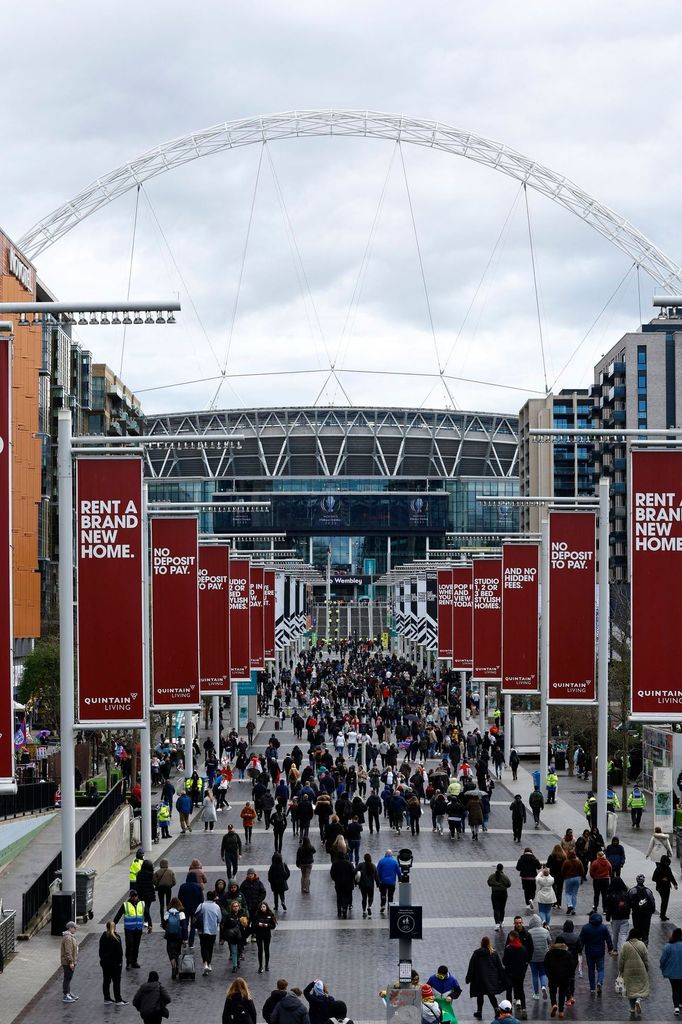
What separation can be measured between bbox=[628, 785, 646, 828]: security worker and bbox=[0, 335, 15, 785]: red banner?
77.7ft

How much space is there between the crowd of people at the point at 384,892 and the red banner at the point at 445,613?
6.94 m

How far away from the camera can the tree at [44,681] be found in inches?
2309

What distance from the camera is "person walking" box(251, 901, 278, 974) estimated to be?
23.5 m

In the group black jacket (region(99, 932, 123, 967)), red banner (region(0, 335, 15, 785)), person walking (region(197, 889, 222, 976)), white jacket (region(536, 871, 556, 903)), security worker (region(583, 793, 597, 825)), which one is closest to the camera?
red banner (region(0, 335, 15, 785))

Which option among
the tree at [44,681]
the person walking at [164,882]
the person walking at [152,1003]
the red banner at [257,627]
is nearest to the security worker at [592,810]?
the person walking at [164,882]

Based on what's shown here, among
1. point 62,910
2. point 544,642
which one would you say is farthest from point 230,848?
point 544,642

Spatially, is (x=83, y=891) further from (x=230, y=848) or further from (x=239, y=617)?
(x=239, y=617)

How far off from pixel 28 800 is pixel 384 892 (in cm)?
1634

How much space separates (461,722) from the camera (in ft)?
220

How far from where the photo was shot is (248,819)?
3734cm

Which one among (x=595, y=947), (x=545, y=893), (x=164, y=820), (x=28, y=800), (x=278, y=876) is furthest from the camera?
(x=28, y=800)

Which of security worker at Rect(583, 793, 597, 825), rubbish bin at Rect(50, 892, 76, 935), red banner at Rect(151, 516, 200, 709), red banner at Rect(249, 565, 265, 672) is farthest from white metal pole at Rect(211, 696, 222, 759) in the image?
rubbish bin at Rect(50, 892, 76, 935)

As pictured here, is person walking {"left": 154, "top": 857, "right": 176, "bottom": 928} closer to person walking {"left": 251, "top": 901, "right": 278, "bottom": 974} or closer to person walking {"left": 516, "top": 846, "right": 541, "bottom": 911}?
person walking {"left": 251, "top": 901, "right": 278, "bottom": 974}

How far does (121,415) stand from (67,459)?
115299 mm
